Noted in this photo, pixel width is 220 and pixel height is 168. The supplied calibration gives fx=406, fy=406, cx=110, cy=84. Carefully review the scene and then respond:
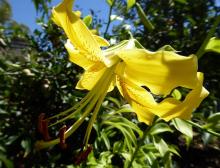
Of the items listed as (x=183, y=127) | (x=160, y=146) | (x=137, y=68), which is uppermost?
(x=137, y=68)

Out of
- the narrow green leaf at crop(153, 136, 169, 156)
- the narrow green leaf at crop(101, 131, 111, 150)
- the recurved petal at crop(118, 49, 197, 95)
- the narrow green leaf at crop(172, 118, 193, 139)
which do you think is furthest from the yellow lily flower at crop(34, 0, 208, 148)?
the narrow green leaf at crop(101, 131, 111, 150)

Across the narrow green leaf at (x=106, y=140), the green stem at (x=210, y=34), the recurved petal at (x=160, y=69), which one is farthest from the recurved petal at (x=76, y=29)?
the narrow green leaf at (x=106, y=140)

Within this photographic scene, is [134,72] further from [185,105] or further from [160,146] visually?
[160,146]

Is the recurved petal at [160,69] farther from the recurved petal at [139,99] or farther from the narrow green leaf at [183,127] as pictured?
the narrow green leaf at [183,127]

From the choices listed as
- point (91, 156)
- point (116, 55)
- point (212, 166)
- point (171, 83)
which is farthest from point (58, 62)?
point (212, 166)

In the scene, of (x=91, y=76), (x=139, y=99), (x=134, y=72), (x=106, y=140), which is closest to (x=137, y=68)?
(x=134, y=72)

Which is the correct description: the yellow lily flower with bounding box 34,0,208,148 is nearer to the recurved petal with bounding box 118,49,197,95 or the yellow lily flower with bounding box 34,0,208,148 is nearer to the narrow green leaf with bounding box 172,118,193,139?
the recurved petal with bounding box 118,49,197,95

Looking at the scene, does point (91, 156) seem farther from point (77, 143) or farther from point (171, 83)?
point (171, 83)
